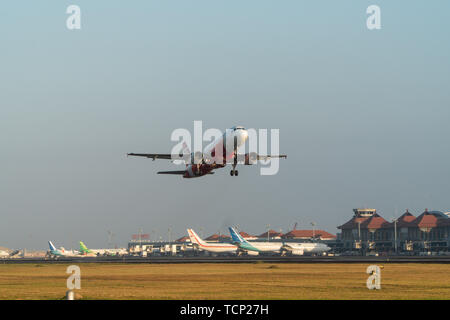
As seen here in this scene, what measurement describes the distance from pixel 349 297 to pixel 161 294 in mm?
17089

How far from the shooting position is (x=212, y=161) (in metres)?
91.7
